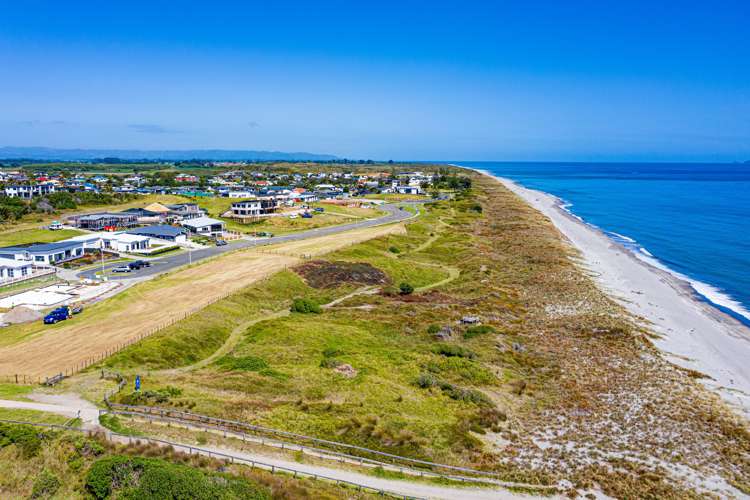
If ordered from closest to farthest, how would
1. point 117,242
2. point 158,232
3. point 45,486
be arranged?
point 45,486
point 117,242
point 158,232

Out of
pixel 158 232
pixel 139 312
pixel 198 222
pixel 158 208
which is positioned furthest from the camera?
pixel 158 208

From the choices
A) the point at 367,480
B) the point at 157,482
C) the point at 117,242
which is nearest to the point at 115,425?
the point at 157,482

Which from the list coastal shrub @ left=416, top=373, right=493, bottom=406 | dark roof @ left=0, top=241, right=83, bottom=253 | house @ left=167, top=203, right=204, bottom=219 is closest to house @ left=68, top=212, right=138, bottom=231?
house @ left=167, top=203, right=204, bottom=219

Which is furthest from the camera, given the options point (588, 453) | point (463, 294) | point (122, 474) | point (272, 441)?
point (463, 294)

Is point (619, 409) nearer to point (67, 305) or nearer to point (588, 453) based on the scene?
point (588, 453)

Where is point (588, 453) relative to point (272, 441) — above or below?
below

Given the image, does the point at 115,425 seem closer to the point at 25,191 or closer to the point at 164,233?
the point at 164,233

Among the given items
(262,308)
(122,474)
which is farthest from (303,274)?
(122,474)

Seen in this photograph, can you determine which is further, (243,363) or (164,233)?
(164,233)
